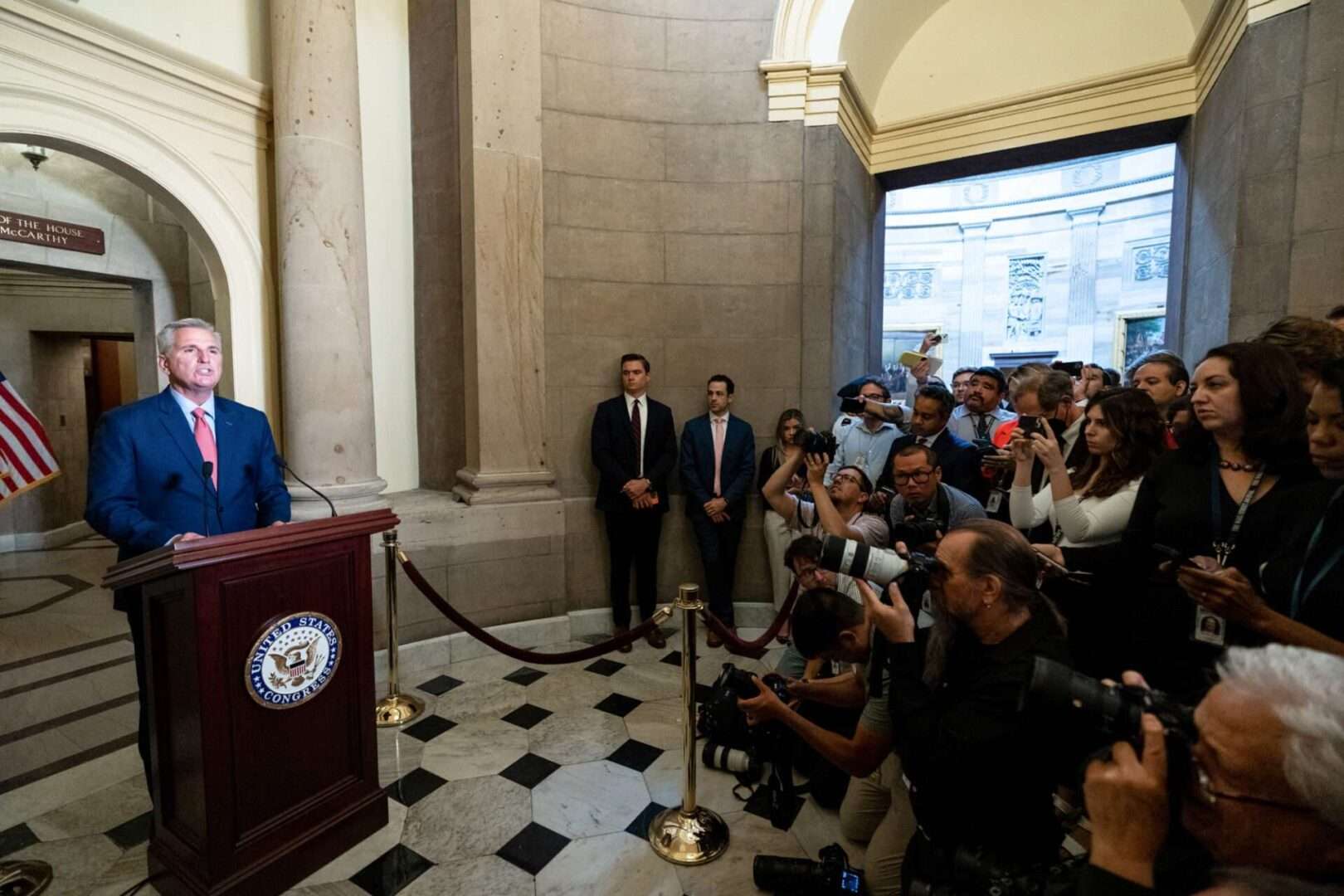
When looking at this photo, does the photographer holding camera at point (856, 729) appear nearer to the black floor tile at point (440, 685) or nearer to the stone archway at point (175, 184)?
the black floor tile at point (440, 685)

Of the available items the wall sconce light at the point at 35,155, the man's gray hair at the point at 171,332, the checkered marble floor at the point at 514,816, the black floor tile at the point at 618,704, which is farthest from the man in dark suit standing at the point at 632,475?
the wall sconce light at the point at 35,155

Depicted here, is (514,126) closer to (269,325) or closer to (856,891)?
(269,325)

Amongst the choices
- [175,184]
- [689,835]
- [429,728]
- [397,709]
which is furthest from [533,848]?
[175,184]

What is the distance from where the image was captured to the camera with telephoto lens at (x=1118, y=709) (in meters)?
0.88

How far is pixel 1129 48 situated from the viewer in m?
4.98

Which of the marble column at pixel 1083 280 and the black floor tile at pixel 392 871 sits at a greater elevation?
the marble column at pixel 1083 280

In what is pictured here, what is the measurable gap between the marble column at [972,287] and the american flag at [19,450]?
14.2 metres

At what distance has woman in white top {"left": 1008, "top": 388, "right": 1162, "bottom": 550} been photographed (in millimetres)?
2318

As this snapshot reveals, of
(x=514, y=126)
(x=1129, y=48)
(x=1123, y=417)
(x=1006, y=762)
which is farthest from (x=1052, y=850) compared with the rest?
(x=1129, y=48)

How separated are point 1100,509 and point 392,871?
Result: 2905 mm

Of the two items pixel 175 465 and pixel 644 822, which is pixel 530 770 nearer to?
pixel 644 822

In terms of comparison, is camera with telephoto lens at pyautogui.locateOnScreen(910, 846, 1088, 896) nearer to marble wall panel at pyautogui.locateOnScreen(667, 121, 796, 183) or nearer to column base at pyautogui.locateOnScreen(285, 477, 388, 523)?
column base at pyautogui.locateOnScreen(285, 477, 388, 523)

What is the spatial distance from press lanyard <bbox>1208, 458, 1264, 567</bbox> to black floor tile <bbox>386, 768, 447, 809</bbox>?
119 inches

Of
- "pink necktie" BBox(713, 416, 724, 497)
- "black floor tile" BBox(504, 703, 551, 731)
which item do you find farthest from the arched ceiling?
"black floor tile" BBox(504, 703, 551, 731)
